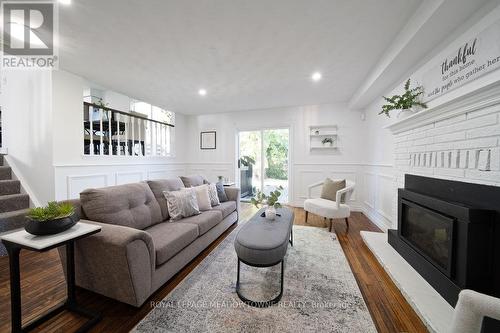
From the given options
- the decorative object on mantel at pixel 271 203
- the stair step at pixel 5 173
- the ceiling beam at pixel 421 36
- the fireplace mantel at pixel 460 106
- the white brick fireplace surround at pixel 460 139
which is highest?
the ceiling beam at pixel 421 36

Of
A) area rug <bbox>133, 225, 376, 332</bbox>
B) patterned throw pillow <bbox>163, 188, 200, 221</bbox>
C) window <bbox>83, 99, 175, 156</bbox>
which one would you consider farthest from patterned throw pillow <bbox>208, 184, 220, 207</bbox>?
window <bbox>83, 99, 175, 156</bbox>

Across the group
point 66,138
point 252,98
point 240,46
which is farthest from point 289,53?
point 66,138

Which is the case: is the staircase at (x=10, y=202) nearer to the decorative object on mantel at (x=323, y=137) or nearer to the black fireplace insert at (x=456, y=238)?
the black fireplace insert at (x=456, y=238)

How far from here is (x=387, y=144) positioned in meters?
3.12

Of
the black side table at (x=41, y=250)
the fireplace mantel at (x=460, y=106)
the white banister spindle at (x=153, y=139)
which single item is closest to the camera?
the black side table at (x=41, y=250)

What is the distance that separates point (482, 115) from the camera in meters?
A: 1.38

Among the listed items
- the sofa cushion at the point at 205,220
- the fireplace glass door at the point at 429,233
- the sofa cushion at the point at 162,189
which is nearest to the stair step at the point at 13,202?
the sofa cushion at the point at 162,189

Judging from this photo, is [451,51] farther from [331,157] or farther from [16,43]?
[16,43]

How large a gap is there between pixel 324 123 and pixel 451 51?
9.02 ft

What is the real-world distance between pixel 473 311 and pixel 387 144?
2.76 metres

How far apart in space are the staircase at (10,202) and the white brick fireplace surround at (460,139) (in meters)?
4.70

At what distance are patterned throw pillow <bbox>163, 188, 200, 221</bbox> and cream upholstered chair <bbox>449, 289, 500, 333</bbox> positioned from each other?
7.56ft

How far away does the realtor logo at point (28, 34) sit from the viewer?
1.73m

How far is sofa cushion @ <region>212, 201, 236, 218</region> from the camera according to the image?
2.78m
